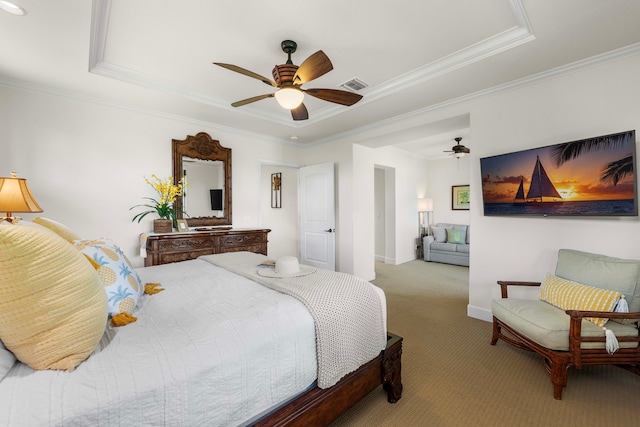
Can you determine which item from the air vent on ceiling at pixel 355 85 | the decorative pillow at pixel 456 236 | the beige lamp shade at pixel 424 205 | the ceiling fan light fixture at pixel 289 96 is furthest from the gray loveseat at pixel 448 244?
the ceiling fan light fixture at pixel 289 96

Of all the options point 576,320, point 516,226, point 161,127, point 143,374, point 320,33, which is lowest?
point 576,320

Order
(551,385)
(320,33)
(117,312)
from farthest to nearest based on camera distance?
(320,33), (551,385), (117,312)

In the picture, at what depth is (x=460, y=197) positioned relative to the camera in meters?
6.86

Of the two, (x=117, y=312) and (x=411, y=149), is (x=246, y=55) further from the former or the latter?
(x=411, y=149)

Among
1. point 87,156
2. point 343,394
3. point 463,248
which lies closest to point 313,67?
point 343,394

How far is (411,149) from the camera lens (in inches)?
251

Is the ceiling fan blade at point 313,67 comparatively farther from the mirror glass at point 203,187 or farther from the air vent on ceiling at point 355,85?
the mirror glass at point 203,187

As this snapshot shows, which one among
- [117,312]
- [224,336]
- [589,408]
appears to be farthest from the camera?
[589,408]

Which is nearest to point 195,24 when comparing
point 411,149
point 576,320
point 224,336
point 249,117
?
point 249,117

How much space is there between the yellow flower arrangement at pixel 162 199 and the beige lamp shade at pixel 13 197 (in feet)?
4.18

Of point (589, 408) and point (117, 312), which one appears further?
point (589, 408)

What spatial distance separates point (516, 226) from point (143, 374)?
3384 millimetres

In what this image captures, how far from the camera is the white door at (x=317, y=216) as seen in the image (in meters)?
4.80

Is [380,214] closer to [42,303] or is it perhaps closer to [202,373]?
[202,373]
